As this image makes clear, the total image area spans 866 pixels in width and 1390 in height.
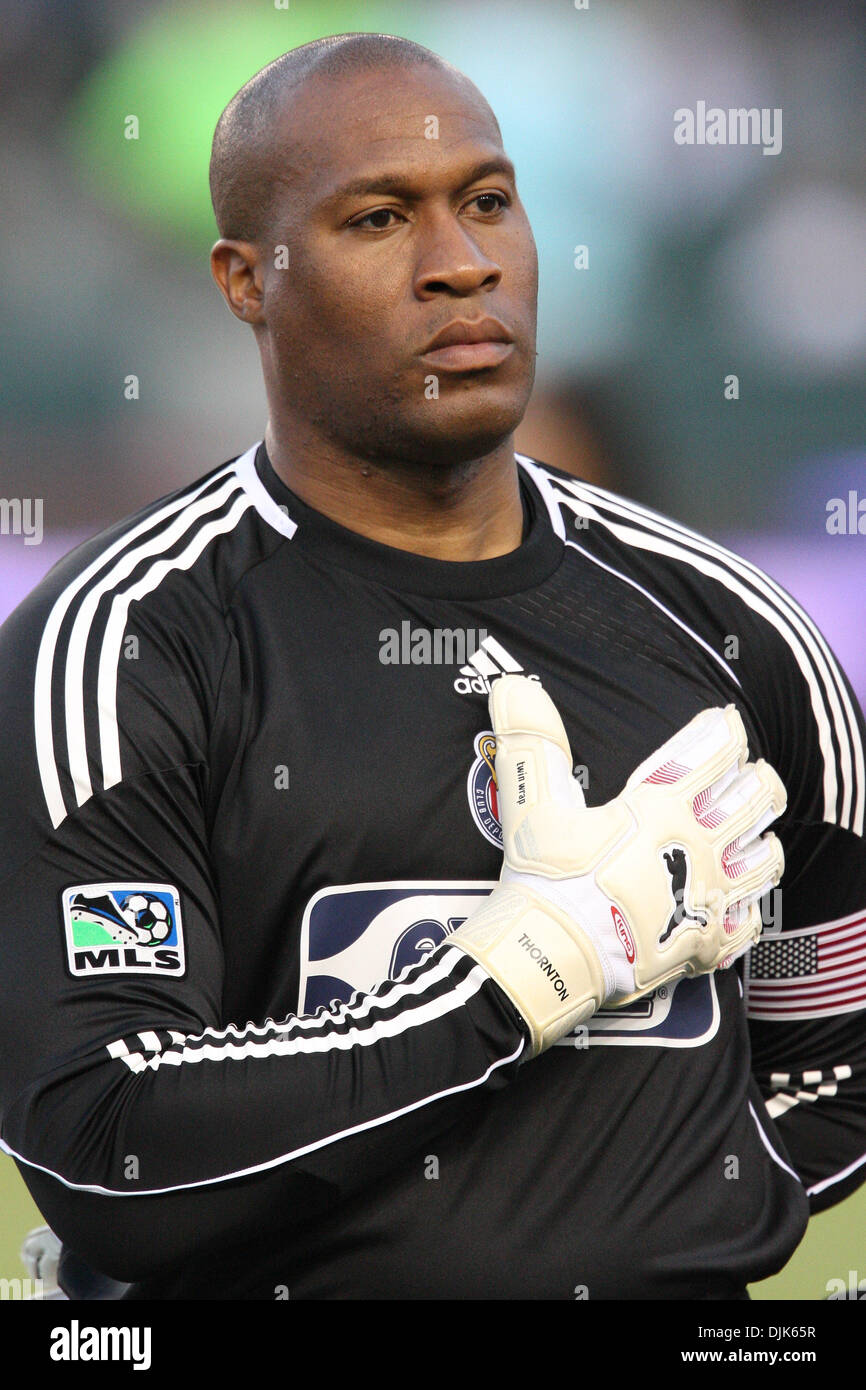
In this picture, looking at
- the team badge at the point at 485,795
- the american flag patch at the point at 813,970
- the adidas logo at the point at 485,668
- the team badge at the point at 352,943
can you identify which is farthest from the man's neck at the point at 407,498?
the american flag patch at the point at 813,970

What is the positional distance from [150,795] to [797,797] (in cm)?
71

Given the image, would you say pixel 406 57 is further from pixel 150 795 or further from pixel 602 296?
pixel 602 296

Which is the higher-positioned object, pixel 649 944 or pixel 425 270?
pixel 425 270

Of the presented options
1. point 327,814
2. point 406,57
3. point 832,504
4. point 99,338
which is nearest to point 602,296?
point 832,504

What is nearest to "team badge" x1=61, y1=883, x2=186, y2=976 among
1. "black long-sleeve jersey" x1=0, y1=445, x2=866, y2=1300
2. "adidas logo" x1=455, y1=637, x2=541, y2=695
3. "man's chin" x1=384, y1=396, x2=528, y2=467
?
"black long-sleeve jersey" x1=0, y1=445, x2=866, y2=1300

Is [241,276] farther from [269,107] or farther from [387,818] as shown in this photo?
[387,818]

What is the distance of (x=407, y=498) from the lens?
159 cm

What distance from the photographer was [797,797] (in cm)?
170

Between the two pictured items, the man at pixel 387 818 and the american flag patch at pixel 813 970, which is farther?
the american flag patch at pixel 813 970

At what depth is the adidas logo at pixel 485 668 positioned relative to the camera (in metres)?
1.51

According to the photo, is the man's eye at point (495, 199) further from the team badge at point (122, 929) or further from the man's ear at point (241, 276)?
the team badge at point (122, 929)

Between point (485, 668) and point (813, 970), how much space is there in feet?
1.80

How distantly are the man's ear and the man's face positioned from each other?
60 mm
